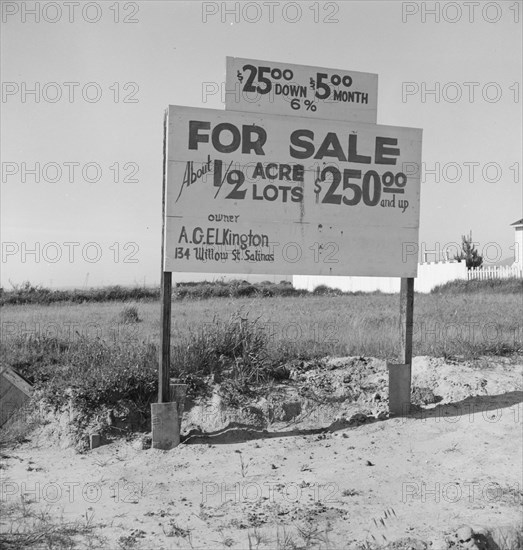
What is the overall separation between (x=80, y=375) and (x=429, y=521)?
3.79m

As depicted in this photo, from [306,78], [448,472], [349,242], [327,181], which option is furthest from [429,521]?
[306,78]

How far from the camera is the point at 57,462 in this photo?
18.2 feet

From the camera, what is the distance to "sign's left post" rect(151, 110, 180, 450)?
18.8ft

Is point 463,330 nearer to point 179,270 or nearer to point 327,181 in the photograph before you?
point 327,181

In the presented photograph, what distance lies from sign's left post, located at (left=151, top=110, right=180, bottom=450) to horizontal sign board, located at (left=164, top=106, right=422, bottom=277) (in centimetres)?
9

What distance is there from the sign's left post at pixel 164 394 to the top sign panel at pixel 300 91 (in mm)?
829

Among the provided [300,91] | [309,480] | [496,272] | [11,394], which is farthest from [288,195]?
[496,272]

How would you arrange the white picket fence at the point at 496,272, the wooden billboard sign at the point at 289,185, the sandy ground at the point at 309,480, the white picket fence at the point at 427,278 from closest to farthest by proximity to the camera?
1. the sandy ground at the point at 309,480
2. the wooden billboard sign at the point at 289,185
3. the white picket fence at the point at 496,272
4. the white picket fence at the point at 427,278

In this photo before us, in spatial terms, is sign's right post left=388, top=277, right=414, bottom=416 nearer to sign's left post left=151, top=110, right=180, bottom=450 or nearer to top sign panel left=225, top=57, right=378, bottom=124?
sign's left post left=151, top=110, right=180, bottom=450

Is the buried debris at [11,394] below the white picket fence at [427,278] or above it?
below

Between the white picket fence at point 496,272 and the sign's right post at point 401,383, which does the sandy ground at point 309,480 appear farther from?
the white picket fence at point 496,272

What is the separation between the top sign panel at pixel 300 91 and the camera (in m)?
6.22

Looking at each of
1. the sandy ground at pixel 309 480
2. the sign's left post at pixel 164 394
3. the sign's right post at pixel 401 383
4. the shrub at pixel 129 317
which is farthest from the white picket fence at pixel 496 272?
the sign's left post at pixel 164 394

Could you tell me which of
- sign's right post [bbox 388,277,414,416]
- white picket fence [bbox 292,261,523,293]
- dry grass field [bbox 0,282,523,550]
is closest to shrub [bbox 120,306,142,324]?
dry grass field [bbox 0,282,523,550]
